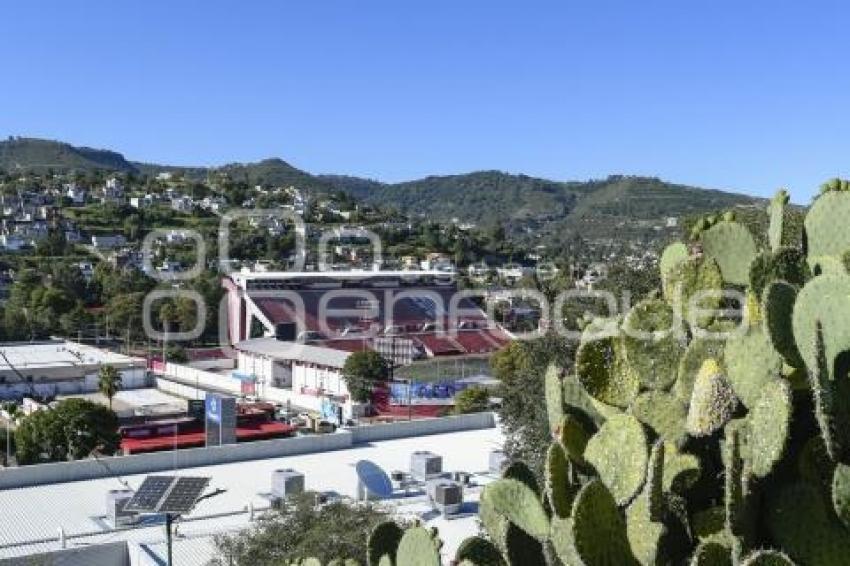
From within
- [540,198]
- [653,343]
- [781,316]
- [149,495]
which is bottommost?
[149,495]

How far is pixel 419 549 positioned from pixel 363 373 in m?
31.1

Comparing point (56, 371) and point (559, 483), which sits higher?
point (559, 483)

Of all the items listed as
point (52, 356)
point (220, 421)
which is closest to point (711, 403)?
point (220, 421)

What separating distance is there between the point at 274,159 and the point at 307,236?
307 feet

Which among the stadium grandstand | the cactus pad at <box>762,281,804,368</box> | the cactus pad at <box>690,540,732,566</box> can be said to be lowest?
the stadium grandstand

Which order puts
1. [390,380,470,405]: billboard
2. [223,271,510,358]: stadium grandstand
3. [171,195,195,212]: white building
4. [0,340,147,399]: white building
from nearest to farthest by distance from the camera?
[390,380,470,405]: billboard
[0,340,147,399]: white building
[223,271,510,358]: stadium grandstand
[171,195,195,212]: white building

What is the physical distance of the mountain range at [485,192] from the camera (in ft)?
395

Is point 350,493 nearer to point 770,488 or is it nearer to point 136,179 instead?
point 770,488

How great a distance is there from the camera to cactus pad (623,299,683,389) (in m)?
2.63

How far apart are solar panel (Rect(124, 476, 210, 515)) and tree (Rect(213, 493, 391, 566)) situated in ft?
2.00

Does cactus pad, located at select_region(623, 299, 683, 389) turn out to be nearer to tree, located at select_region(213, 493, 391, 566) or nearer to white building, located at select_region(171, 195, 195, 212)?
tree, located at select_region(213, 493, 391, 566)

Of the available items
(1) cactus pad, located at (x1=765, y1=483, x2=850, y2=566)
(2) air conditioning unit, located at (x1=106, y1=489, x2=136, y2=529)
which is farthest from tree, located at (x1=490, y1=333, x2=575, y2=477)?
(1) cactus pad, located at (x1=765, y1=483, x2=850, y2=566)

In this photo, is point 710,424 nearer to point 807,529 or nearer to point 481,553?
point 807,529

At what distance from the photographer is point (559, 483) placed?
95.6 inches
